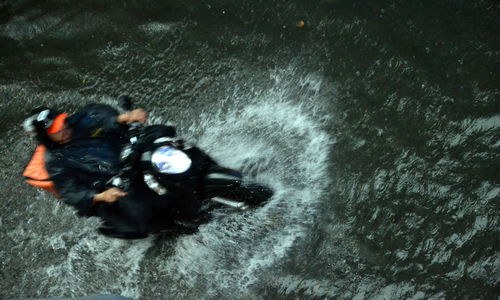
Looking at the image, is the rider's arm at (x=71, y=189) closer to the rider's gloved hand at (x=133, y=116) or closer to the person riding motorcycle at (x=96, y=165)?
the person riding motorcycle at (x=96, y=165)

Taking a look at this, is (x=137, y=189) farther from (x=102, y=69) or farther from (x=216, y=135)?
(x=102, y=69)

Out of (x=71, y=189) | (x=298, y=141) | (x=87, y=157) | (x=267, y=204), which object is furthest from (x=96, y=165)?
(x=298, y=141)

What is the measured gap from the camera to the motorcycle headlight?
3.57 meters

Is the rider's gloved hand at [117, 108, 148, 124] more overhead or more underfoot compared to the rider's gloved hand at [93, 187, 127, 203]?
more overhead

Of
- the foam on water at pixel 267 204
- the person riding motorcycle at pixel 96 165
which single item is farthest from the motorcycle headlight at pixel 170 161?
the foam on water at pixel 267 204

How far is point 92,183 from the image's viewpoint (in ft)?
13.9

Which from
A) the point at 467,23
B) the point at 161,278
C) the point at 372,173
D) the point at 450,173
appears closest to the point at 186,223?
the point at 161,278

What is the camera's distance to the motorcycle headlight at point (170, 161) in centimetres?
357

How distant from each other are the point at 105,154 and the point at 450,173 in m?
3.07

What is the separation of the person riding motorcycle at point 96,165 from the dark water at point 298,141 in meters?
0.92

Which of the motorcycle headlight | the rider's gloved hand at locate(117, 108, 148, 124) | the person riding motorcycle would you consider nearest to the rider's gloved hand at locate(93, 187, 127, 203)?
the person riding motorcycle

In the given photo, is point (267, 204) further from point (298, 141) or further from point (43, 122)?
point (43, 122)

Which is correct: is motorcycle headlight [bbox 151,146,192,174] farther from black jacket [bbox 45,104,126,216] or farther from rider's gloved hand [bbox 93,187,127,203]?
black jacket [bbox 45,104,126,216]

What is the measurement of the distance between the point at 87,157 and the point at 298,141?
2.10 metres
